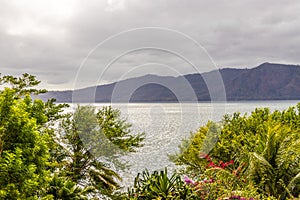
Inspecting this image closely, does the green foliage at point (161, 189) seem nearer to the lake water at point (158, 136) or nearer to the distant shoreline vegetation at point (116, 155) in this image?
the distant shoreline vegetation at point (116, 155)

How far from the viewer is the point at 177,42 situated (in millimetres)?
15289

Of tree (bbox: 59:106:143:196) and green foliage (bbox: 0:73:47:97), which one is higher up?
green foliage (bbox: 0:73:47:97)

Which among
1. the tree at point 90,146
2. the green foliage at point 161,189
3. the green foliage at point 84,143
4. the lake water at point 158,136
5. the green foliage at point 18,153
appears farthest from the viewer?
the lake water at point 158,136

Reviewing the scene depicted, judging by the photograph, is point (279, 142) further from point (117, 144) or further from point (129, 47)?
point (117, 144)

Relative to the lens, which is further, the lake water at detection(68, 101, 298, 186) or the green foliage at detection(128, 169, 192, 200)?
the lake water at detection(68, 101, 298, 186)

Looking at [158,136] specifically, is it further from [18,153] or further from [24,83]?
[18,153]

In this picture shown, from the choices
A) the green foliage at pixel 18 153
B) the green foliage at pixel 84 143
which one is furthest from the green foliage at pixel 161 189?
the green foliage at pixel 84 143

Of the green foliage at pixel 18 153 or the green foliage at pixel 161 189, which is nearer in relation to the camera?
the green foliage at pixel 18 153

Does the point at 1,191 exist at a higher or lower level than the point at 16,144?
lower

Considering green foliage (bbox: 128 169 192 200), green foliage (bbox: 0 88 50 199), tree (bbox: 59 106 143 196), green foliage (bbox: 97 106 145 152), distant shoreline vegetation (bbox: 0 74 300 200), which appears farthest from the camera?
green foliage (bbox: 97 106 145 152)

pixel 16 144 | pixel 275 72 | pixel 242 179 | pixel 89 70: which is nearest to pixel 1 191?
pixel 16 144

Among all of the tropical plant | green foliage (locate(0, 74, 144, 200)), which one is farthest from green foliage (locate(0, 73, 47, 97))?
the tropical plant

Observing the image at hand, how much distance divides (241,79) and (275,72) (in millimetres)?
24656

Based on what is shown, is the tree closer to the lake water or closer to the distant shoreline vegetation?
the distant shoreline vegetation
